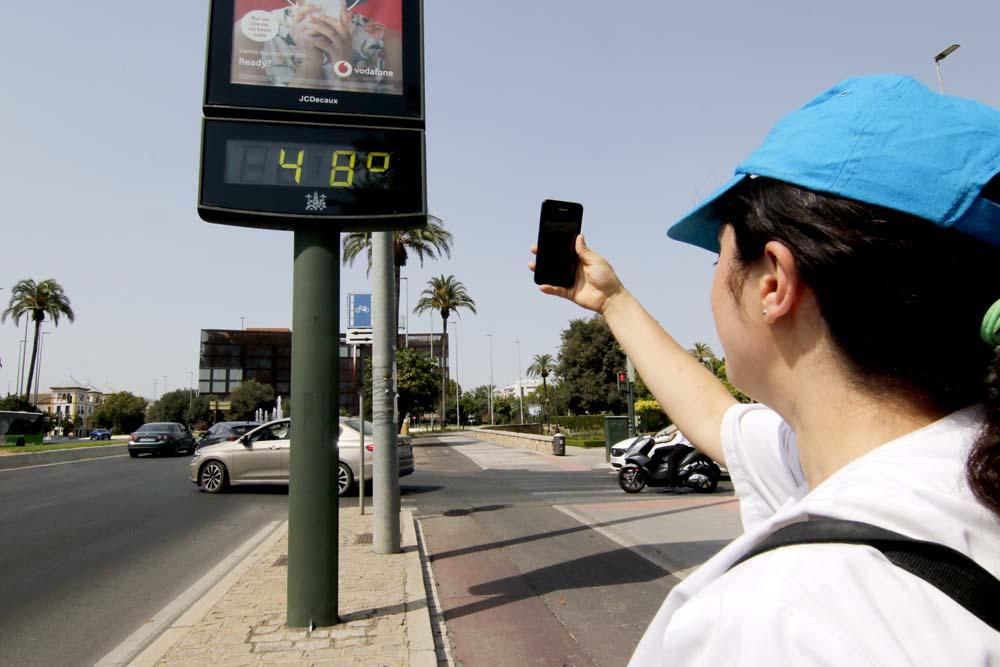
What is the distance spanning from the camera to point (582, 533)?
905 cm

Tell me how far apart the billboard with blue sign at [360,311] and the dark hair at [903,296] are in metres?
9.37

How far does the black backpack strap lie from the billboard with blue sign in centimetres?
957

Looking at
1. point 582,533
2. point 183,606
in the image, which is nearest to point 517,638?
point 183,606

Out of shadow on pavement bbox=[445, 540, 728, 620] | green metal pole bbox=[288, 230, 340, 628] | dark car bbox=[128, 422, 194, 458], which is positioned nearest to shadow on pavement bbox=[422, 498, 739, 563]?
shadow on pavement bbox=[445, 540, 728, 620]

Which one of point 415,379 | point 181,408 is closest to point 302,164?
point 415,379

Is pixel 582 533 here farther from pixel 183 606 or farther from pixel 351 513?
pixel 183 606

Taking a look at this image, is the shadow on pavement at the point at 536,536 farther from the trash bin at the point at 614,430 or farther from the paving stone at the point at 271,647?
the trash bin at the point at 614,430

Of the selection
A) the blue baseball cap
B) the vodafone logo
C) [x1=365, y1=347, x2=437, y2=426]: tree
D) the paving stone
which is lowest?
the paving stone

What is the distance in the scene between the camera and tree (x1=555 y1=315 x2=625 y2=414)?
58.0 m

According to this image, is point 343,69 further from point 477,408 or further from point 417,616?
point 477,408

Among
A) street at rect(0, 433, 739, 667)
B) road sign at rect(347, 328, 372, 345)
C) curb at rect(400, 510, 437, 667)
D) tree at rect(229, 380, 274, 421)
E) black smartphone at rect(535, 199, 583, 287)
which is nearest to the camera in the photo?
black smartphone at rect(535, 199, 583, 287)

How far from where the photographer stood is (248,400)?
88.9 m

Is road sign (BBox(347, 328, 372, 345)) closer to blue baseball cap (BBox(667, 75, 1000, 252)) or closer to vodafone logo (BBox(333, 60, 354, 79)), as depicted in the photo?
vodafone logo (BBox(333, 60, 354, 79))

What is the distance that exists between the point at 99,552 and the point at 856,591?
950 cm
